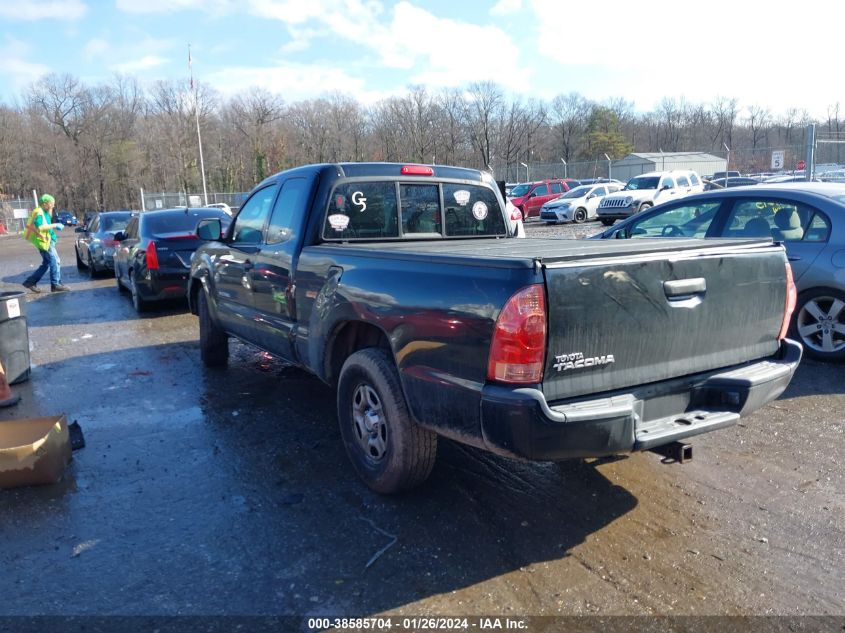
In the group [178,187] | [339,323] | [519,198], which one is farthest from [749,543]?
[178,187]

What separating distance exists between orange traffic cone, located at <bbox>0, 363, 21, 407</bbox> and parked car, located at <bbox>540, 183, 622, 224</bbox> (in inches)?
956

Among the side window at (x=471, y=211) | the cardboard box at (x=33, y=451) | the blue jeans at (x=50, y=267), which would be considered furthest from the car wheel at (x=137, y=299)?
the side window at (x=471, y=211)

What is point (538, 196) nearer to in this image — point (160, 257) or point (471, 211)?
point (160, 257)

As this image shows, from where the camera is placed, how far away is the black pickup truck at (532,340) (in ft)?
8.90

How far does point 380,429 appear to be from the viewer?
145 inches

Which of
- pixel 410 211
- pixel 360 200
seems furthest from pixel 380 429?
pixel 410 211

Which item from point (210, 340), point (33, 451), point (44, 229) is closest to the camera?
point (33, 451)

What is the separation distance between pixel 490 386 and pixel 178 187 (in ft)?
249

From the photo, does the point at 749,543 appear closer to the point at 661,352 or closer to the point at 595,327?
the point at 661,352

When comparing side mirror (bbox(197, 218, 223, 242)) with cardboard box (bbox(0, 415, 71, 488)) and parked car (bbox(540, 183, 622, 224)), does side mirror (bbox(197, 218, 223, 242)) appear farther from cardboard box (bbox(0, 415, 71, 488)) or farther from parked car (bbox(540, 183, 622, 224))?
parked car (bbox(540, 183, 622, 224))

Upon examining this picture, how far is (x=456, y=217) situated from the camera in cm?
511

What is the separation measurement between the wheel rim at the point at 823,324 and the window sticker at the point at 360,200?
4.37 m

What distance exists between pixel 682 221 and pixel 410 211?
3.78 m

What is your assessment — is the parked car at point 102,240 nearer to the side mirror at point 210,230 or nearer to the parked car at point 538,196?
the side mirror at point 210,230
